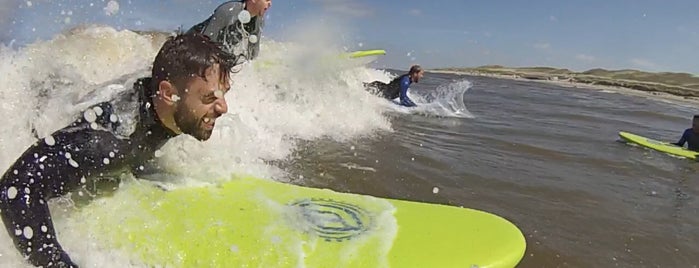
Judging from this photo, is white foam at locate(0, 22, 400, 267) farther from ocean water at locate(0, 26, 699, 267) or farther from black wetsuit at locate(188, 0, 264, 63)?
black wetsuit at locate(188, 0, 264, 63)

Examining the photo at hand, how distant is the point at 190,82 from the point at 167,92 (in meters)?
0.11

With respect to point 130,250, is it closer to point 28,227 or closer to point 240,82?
point 28,227

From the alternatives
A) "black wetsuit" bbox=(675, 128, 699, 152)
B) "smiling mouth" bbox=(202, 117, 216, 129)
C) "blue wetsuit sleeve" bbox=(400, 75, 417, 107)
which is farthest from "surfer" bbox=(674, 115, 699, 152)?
"smiling mouth" bbox=(202, 117, 216, 129)

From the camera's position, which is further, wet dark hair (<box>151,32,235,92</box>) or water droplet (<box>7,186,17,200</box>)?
wet dark hair (<box>151,32,235,92</box>)

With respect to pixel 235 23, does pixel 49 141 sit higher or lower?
lower

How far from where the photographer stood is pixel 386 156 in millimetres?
5434

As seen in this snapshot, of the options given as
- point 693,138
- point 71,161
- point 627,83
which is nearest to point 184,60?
point 71,161

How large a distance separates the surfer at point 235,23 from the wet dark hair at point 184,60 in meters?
A: 2.88

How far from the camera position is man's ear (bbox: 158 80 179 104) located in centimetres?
221

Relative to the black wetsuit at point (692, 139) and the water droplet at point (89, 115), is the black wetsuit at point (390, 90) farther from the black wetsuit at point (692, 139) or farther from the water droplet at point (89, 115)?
the water droplet at point (89, 115)

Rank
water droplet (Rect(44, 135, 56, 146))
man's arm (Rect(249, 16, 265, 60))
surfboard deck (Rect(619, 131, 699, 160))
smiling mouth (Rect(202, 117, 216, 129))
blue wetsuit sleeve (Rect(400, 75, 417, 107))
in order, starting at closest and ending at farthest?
water droplet (Rect(44, 135, 56, 146)), smiling mouth (Rect(202, 117, 216, 129)), man's arm (Rect(249, 16, 265, 60)), surfboard deck (Rect(619, 131, 699, 160)), blue wetsuit sleeve (Rect(400, 75, 417, 107))

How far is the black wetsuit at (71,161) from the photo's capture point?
5.97ft

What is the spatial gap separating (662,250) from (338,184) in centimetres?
216

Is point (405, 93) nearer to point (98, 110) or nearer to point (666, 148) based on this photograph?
point (666, 148)
